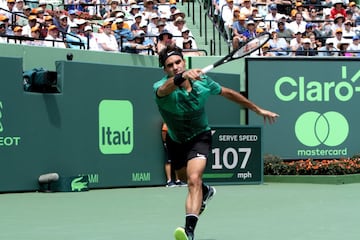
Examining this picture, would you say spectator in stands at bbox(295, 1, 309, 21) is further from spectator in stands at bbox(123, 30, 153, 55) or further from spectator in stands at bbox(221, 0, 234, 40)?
spectator in stands at bbox(123, 30, 153, 55)

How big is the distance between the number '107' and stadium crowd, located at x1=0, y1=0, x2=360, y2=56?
2.47 metres

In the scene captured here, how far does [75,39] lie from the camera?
60.8 feet

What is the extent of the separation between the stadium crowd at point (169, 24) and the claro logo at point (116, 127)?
1481 millimetres

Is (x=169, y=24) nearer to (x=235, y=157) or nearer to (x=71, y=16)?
(x=71, y=16)

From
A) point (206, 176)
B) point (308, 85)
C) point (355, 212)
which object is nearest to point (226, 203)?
point (355, 212)

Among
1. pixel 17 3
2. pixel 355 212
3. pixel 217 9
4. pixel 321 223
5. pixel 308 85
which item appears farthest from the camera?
pixel 217 9

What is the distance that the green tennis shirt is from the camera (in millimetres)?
8625

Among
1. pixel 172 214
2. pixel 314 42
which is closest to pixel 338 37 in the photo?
pixel 314 42

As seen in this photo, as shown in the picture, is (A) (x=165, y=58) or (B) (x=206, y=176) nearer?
(A) (x=165, y=58)

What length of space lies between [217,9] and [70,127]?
7917 millimetres

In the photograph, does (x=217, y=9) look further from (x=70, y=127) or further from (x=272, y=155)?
(x=70, y=127)

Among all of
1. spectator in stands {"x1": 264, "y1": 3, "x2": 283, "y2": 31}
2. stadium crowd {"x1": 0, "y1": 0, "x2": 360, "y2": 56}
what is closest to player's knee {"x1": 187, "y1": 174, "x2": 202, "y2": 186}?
stadium crowd {"x1": 0, "y1": 0, "x2": 360, "y2": 56}

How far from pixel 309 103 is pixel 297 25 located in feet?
9.46

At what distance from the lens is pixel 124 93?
17.6m
